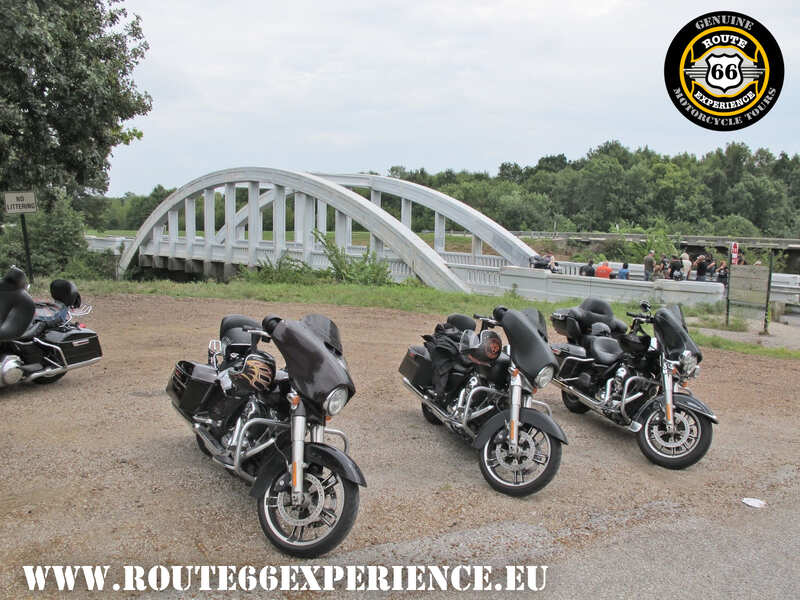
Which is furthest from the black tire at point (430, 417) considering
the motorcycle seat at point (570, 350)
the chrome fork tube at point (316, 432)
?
the chrome fork tube at point (316, 432)

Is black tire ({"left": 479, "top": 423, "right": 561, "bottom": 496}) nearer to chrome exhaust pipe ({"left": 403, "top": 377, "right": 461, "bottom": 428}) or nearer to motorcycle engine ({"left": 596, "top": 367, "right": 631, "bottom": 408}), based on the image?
chrome exhaust pipe ({"left": 403, "top": 377, "right": 461, "bottom": 428})

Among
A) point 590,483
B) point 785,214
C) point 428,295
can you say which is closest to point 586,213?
point 785,214

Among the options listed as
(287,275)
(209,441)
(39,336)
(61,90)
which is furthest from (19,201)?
(287,275)

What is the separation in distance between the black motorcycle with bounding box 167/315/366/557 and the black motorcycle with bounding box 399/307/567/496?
4.20ft

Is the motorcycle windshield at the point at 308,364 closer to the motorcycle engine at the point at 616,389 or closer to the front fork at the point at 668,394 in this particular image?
the front fork at the point at 668,394

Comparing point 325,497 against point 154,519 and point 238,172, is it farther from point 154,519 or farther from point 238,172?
point 238,172

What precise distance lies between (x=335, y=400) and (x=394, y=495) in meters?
1.29

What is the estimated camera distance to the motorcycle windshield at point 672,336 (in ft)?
17.4

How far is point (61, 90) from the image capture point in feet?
37.7

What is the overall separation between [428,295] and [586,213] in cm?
5465

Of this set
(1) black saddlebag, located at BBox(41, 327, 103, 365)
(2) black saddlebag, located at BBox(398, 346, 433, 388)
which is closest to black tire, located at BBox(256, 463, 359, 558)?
→ (2) black saddlebag, located at BBox(398, 346, 433, 388)

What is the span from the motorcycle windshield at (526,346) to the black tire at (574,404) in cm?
209

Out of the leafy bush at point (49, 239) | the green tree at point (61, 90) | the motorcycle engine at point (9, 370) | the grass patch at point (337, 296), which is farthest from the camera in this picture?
the leafy bush at point (49, 239)

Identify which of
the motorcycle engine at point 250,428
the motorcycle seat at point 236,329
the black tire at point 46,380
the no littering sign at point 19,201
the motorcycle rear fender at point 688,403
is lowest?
the black tire at point 46,380
